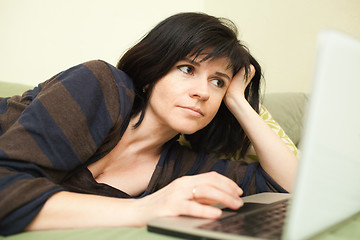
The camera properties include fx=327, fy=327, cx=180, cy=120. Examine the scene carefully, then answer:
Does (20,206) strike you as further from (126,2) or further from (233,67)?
(126,2)

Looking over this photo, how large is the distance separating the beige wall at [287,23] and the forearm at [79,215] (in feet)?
4.78

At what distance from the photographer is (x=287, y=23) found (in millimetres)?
1861

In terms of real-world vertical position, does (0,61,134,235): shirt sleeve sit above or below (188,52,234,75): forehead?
below

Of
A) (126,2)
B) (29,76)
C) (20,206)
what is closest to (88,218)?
(20,206)

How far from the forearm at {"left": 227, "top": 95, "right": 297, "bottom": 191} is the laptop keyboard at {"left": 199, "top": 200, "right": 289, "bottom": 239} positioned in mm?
462

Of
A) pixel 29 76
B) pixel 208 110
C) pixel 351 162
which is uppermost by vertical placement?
pixel 351 162

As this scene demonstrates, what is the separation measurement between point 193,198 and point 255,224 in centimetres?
14

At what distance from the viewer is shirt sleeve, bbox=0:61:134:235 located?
603 millimetres

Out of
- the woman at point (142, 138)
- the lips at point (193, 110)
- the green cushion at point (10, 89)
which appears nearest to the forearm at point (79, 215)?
the woman at point (142, 138)

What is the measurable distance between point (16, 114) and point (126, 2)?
1.01 meters

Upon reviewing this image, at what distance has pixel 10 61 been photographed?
62.9 inches

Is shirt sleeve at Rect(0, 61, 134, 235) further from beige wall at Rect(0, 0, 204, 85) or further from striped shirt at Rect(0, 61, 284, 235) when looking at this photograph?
beige wall at Rect(0, 0, 204, 85)

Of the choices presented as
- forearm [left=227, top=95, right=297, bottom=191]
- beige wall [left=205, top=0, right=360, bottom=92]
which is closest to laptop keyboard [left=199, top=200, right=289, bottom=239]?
forearm [left=227, top=95, right=297, bottom=191]

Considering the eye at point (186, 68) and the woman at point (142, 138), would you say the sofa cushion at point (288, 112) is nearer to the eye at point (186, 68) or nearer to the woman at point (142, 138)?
the woman at point (142, 138)
